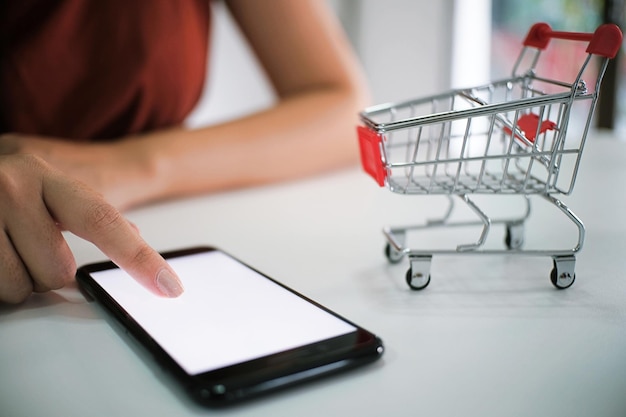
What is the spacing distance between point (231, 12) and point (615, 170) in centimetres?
72

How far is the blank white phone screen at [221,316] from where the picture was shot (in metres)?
0.39

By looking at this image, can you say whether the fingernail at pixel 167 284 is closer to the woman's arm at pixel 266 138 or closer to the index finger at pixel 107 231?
the index finger at pixel 107 231

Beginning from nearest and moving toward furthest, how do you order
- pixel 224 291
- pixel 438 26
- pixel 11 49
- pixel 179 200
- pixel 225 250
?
pixel 224 291 < pixel 225 250 < pixel 179 200 < pixel 11 49 < pixel 438 26

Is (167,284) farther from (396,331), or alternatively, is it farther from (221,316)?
(396,331)

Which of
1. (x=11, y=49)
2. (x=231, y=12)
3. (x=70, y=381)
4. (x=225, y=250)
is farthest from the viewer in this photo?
(x=231, y=12)

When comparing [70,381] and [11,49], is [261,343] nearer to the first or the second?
[70,381]

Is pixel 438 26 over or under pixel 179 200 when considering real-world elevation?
over

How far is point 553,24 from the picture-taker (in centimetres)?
284

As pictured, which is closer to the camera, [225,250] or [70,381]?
[70,381]

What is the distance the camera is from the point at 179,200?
2.75 feet

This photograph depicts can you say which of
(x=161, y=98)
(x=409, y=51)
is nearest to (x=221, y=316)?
(x=161, y=98)

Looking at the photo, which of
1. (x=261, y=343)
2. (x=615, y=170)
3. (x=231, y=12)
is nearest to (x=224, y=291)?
A: (x=261, y=343)

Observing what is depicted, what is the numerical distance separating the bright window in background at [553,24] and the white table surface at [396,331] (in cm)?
218

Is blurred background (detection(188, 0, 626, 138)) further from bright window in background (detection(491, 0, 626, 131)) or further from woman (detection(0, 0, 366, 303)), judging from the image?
woman (detection(0, 0, 366, 303))
